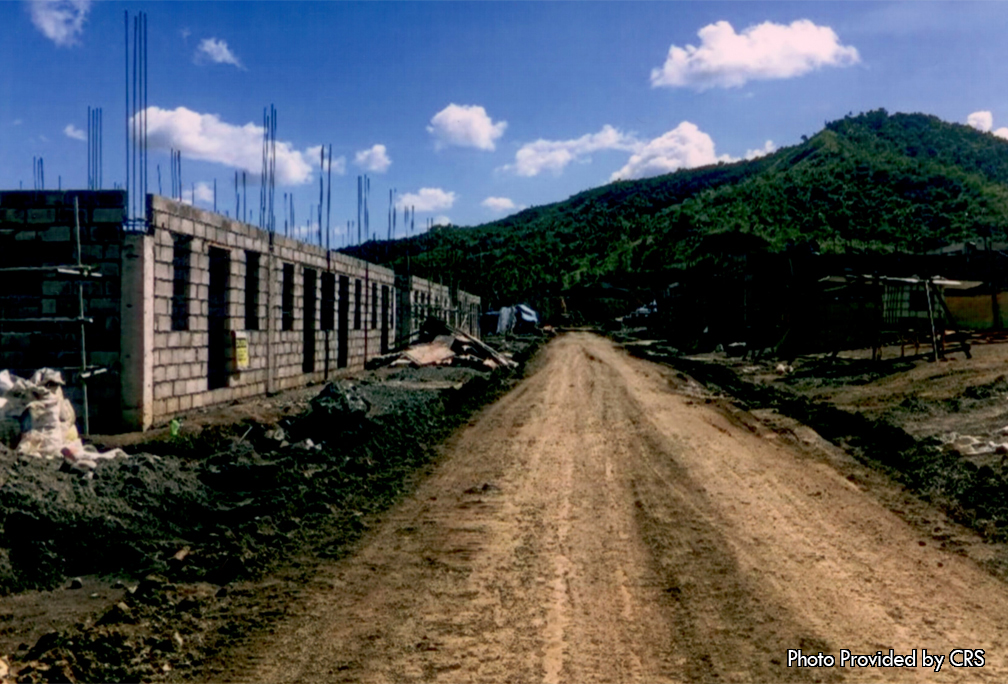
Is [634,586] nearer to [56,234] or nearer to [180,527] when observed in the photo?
[180,527]

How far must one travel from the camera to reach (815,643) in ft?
14.1

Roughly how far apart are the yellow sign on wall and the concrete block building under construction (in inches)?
0.8

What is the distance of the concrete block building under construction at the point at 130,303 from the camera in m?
11.5

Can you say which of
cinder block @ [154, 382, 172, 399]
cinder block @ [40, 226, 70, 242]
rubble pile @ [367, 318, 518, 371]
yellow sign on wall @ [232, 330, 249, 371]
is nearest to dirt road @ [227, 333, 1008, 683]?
cinder block @ [154, 382, 172, 399]

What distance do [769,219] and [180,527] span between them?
264ft

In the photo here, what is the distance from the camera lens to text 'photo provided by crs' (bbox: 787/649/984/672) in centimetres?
404

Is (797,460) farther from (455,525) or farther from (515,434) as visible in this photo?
(455,525)

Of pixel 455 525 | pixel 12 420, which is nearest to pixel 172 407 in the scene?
pixel 12 420

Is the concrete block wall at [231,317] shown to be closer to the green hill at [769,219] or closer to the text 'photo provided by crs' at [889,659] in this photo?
the text 'photo provided by crs' at [889,659]

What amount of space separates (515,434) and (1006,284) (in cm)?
3011

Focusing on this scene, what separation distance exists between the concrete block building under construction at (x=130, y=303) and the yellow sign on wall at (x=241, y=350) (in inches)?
0.8

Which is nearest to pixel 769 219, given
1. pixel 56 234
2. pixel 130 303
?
pixel 130 303

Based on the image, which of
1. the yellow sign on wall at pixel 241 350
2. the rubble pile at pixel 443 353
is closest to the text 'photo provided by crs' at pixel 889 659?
the yellow sign on wall at pixel 241 350

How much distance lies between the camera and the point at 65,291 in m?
11.7
